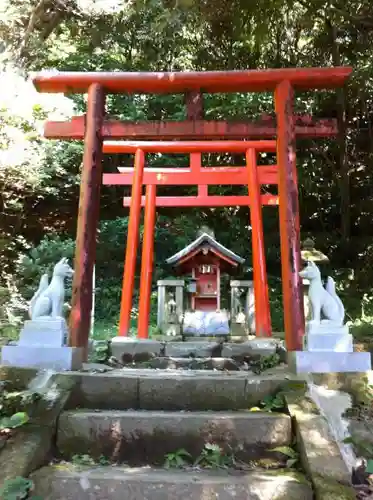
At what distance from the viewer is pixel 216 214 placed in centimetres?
1455

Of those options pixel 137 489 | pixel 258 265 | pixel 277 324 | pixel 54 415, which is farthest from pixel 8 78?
pixel 137 489

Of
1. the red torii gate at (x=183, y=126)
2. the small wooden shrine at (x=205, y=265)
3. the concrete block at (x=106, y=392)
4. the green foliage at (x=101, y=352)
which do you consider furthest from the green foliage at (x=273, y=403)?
the small wooden shrine at (x=205, y=265)

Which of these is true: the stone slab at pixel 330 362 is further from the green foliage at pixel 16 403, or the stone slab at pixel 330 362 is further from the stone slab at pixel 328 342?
the green foliage at pixel 16 403

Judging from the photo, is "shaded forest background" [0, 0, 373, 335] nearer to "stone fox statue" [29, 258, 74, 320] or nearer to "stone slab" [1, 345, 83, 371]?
"stone fox statue" [29, 258, 74, 320]

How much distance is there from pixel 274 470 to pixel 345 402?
868 millimetres

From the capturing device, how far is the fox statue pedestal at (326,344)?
146 inches

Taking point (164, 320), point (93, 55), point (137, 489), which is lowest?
point (137, 489)

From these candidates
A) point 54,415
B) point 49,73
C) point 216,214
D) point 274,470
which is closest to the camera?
point 274,470

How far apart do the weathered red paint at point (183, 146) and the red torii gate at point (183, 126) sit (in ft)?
8.05

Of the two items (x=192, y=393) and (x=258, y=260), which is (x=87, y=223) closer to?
(x=192, y=393)

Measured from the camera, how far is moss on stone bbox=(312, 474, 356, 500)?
2328 mm

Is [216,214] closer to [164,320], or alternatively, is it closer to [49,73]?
[164,320]

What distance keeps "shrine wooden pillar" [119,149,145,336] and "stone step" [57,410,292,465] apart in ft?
13.2

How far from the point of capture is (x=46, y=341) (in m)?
4.00
